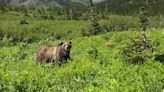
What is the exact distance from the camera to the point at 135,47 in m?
21.2

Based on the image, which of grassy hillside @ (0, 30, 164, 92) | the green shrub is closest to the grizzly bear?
grassy hillside @ (0, 30, 164, 92)

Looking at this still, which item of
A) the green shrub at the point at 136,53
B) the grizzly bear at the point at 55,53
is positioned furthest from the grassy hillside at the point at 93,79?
the grizzly bear at the point at 55,53

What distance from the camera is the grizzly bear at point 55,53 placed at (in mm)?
23734

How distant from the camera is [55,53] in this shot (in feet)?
78.7

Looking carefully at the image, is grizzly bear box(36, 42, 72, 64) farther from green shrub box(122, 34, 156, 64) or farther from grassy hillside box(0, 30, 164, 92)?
green shrub box(122, 34, 156, 64)

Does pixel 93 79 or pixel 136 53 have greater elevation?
pixel 136 53

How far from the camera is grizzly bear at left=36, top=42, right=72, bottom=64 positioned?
2373 cm

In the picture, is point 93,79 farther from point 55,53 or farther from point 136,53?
point 55,53

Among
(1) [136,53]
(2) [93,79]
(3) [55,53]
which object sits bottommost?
(3) [55,53]

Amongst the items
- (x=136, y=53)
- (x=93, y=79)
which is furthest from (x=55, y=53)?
(x=93, y=79)

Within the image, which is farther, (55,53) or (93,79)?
(55,53)

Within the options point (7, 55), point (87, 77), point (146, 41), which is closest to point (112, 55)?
point (146, 41)

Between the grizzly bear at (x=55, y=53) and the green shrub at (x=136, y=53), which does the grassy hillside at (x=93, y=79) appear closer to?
the green shrub at (x=136, y=53)

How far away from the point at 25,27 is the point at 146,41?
449 ft
